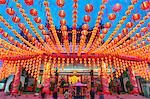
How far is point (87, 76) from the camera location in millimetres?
13258

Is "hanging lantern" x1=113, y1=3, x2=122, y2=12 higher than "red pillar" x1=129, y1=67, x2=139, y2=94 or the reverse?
higher

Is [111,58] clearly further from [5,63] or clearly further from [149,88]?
[149,88]

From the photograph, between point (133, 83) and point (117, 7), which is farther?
point (133, 83)

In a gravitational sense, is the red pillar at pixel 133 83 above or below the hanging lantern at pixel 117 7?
below

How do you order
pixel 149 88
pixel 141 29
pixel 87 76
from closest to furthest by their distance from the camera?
1. pixel 141 29
2. pixel 149 88
3. pixel 87 76

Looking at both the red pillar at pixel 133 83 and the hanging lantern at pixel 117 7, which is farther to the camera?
the red pillar at pixel 133 83

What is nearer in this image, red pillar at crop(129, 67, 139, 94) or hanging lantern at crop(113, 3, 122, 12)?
hanging lantern at crop(113, 3, 122, 12)

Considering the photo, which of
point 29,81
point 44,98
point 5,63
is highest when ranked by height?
point 5,63

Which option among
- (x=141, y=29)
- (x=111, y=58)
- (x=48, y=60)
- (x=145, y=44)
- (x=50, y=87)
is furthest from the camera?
(x=50, y=87)

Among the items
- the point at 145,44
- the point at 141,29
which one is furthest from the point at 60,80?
the point at 141,29

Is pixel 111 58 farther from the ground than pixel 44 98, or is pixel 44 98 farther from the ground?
pixel 111 58

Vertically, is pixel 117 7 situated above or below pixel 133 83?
above

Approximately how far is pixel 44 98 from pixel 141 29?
6915 millimetres

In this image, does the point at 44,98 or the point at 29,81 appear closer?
the point at 44,98
